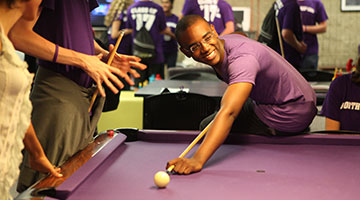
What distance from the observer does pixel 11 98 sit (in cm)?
144

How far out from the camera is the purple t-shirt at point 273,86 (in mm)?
2475

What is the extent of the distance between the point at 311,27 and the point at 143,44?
208 cm

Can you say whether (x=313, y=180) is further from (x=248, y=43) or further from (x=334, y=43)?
(x=334, y=43)

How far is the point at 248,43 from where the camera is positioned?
255 cm

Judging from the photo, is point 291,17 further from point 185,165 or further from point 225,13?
point 185,165

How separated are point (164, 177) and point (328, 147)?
1040 mm

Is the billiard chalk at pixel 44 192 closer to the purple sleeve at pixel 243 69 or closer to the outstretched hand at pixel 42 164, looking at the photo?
the outstretched hand at pixel 42 164

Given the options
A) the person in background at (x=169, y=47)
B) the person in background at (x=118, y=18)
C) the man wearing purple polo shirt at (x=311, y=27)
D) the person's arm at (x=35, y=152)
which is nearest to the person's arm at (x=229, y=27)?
the man wearing purple polo shirt at (x=311, y=27)

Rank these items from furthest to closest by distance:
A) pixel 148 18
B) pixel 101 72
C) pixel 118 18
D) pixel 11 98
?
1. pixel 118 18
2. pixel 148 18
3. pixel 101 72
4. pixel 11 98

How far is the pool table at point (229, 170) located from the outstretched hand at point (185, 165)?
22mm

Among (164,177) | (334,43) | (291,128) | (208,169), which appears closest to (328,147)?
(291,128)

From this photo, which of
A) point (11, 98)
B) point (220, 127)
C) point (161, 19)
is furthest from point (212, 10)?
point (11, 98)

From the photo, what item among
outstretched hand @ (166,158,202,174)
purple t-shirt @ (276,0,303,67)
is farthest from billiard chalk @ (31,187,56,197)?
purple t-shirt @ (276,0,303,67)

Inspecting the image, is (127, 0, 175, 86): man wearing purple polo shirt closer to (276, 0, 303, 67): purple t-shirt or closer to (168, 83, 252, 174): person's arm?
(276, 0, 303, 67): purple t-shirt
